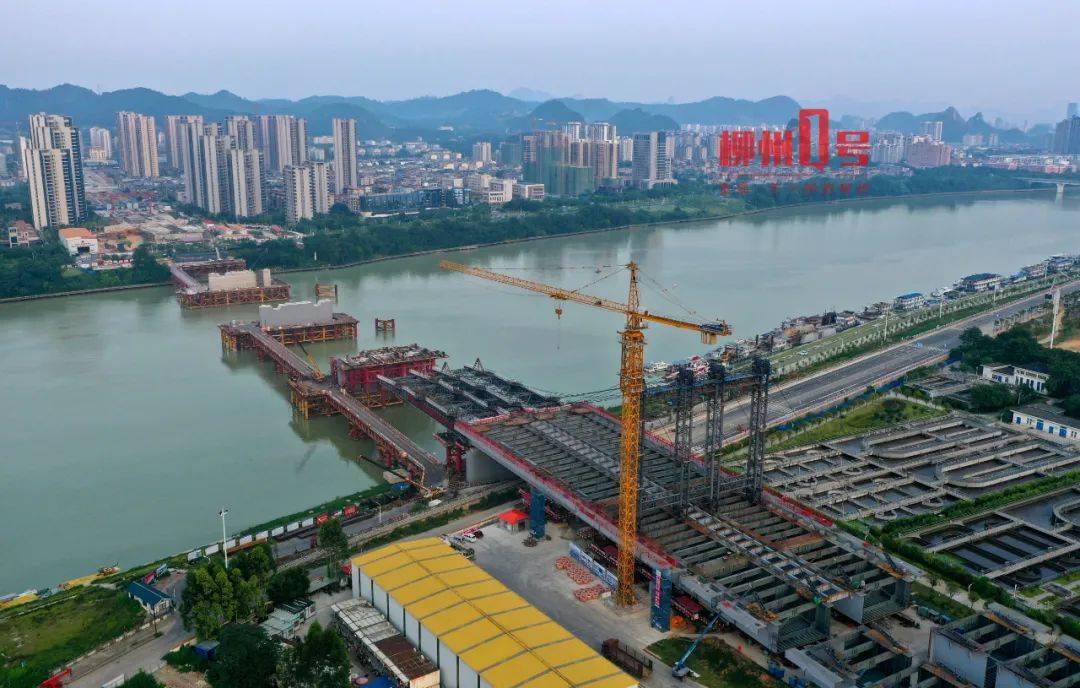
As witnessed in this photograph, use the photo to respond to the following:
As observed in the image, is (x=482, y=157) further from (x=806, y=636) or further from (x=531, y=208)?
(x=806, y=636)

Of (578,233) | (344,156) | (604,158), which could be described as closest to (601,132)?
(604,158)

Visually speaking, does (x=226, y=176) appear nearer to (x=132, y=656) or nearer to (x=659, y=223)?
(x=659, y=223)

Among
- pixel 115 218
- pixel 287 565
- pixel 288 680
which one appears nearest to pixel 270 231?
pixel 115 218

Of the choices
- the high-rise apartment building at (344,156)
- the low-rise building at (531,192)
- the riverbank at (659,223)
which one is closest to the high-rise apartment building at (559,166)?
the low-rise building at (531,192)

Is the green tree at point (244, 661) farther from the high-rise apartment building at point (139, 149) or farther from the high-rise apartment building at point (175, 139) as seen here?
the high-rise apartment building at point (139, 149)

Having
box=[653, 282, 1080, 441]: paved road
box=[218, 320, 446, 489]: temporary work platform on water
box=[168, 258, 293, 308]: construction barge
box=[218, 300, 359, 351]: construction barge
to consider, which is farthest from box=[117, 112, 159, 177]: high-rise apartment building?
box=[653, 282, 1080, 441]: paved road

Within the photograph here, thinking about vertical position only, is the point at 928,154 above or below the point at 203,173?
above

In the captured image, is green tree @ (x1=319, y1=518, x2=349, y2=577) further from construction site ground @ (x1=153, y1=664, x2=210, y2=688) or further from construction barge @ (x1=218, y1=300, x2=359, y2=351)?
construction barge @ (x1=218, y1=300, x2=359, y2=351)
